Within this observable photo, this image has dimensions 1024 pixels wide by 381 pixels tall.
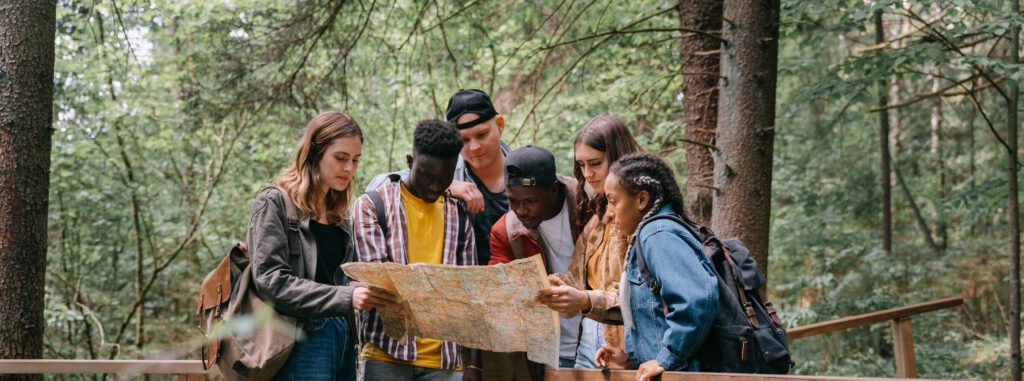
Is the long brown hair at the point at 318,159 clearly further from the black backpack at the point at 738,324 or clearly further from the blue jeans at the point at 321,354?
the black backpack at the point at 738,324

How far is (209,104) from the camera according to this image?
311 inches

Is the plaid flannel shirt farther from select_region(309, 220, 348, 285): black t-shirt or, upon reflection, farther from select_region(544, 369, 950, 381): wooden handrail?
select_region(544, 369, 950, 381): wooden handrail

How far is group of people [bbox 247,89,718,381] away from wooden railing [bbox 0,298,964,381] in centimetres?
10

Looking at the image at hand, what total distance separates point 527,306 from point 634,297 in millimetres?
295

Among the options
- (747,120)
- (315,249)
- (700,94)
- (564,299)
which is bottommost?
(564,299)

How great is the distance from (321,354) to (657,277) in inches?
41.4

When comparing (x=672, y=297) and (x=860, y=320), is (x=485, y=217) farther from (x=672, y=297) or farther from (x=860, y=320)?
(x=860, y=320)

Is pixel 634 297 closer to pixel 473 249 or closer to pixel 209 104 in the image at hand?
pixel 473 249

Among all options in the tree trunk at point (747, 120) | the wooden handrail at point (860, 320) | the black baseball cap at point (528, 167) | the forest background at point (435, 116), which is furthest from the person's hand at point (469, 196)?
the forest background at point (435, 116)

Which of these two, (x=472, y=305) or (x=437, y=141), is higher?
(x=437, y=141)

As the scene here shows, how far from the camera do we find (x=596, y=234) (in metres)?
2.71

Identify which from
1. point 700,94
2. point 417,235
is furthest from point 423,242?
point 700,94

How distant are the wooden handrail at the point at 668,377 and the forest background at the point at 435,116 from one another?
15.5ft

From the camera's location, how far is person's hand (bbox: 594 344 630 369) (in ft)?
7.88
